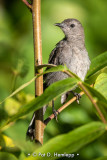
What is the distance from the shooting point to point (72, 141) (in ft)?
4.58

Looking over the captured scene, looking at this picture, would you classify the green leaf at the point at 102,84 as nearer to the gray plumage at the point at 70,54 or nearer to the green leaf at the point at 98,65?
the green leaf at the point at 98,65

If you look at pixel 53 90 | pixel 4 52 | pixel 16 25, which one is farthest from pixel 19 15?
pixel 53 90

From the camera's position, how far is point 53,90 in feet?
5.30

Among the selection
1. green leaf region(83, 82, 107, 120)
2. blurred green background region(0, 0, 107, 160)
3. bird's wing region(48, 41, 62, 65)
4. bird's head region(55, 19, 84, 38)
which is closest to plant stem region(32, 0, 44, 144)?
blurred green background region(0, 0, 107, 160)

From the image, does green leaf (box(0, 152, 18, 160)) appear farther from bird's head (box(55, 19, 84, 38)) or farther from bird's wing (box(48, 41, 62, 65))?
bird's head (box(55, 19, 84, 38))

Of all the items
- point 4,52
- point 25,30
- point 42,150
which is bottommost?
point 42,150

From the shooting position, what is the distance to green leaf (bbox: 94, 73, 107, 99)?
190 centimetres

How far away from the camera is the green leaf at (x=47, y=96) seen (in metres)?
1.51

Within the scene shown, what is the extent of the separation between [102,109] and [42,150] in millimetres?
399

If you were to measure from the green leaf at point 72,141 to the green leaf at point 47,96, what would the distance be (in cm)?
20

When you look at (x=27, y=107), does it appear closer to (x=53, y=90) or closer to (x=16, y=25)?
(x=53, y=90)

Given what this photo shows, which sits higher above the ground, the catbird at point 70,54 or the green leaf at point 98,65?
the catbird at point 70,54

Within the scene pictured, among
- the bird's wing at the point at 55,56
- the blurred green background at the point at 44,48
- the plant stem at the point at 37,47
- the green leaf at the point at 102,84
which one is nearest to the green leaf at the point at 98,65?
the green leaf at the point at 102,84

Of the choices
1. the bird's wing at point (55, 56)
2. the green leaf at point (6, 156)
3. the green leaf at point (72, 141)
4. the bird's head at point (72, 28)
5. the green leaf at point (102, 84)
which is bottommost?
the green leaf at point (6, 156)
